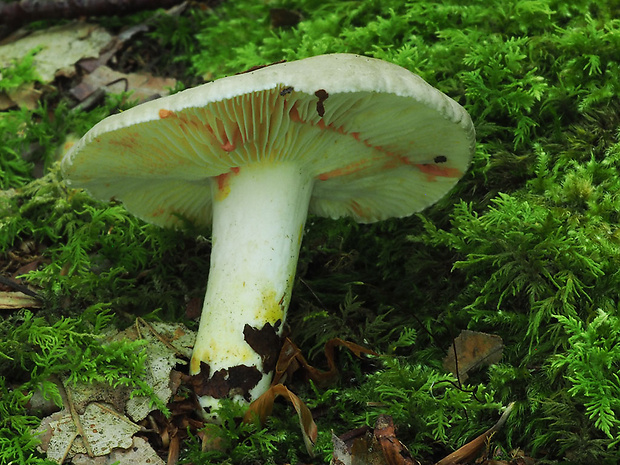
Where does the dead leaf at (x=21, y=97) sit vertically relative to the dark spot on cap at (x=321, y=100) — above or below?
below

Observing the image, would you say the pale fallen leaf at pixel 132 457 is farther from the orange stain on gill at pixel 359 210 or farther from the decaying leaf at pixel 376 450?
the orange stain on gill at pixel 359 210

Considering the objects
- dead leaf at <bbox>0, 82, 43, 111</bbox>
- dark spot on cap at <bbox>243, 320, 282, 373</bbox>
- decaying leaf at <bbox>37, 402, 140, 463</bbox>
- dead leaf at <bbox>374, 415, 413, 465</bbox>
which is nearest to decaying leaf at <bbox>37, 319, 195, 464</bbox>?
decaying leaf at <bbox>37, 402, 140, 463</bbox>

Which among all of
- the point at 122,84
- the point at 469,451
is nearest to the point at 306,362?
the point at 469,451

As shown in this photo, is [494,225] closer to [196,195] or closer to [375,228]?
[375,228]

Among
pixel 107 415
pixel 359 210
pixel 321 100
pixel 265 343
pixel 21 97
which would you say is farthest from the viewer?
pixel 21 97

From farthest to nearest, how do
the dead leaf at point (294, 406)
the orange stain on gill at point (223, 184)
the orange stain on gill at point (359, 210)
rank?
the orange stain on gill at point (359, 210) < the orange stain on gill at point (223, 184) < the dead leaf at point (294, 406)

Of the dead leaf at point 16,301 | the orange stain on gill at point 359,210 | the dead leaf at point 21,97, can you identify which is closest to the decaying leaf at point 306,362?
the orange stain on gill at point 359,210

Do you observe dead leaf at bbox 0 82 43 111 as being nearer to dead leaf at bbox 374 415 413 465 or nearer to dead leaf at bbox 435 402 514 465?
dead leaf at bbox 374 415 413 465

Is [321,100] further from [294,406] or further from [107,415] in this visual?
[107,415]
